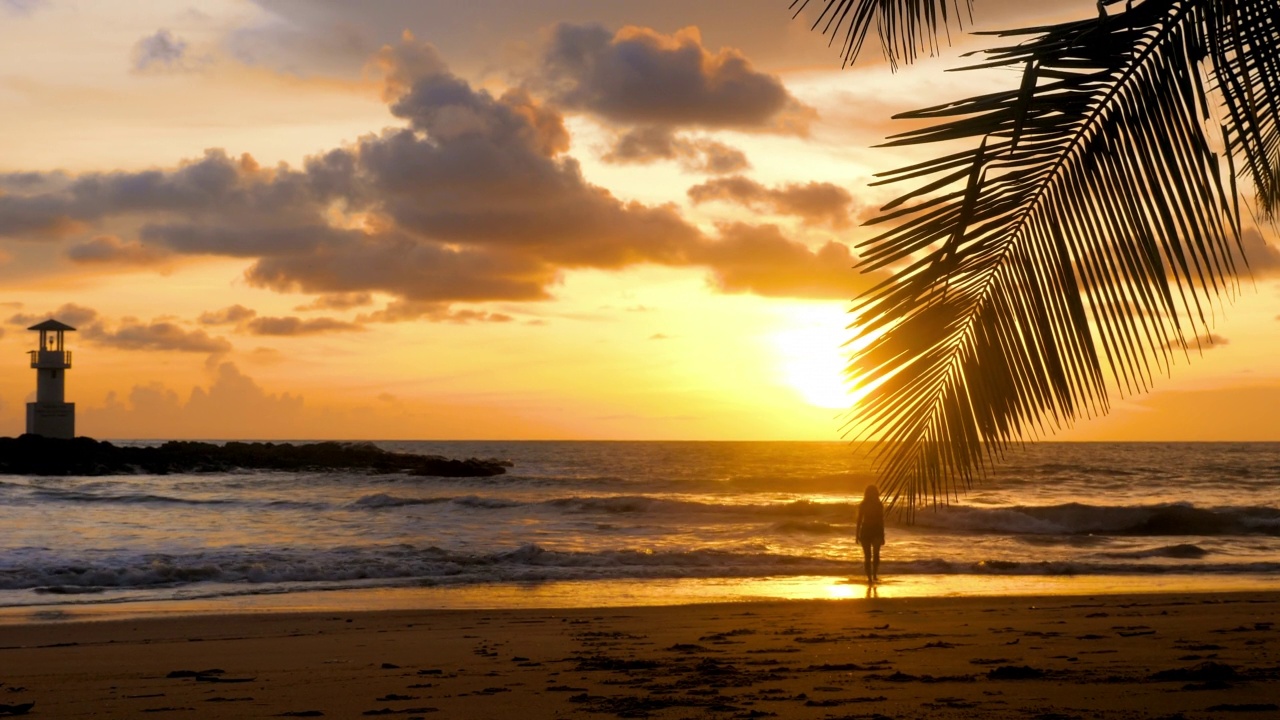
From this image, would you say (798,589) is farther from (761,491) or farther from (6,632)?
(761,491)

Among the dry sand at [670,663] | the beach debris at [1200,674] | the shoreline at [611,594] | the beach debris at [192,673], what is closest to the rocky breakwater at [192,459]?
the shoreline at [611,594]

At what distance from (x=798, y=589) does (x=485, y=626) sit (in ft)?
19.2

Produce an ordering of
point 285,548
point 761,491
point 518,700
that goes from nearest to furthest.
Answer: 1. point 518,700
2. point 285,548
3. point 761,491

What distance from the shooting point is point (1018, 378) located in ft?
7.03

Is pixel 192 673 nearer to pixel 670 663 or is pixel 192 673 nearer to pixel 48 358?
pixel 670 663

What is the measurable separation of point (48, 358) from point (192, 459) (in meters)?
9.30

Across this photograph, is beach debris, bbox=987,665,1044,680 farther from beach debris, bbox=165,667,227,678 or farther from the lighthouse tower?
the lighthouse tower

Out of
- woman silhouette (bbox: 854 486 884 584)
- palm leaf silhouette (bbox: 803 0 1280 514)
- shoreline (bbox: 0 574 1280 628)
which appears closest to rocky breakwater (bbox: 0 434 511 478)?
shoreline (bbox: 0 574 1280 628)

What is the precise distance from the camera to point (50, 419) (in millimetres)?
58281

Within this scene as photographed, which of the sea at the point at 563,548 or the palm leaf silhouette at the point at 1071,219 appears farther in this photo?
the sea at the point at 563,548

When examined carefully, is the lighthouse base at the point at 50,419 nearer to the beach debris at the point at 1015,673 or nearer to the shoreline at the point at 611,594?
the shoreline at the point at 611,594

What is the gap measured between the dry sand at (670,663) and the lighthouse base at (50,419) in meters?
53.3

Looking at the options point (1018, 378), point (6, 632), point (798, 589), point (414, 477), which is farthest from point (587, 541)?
point (414, 477)

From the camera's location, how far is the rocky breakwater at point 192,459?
52656 mm
